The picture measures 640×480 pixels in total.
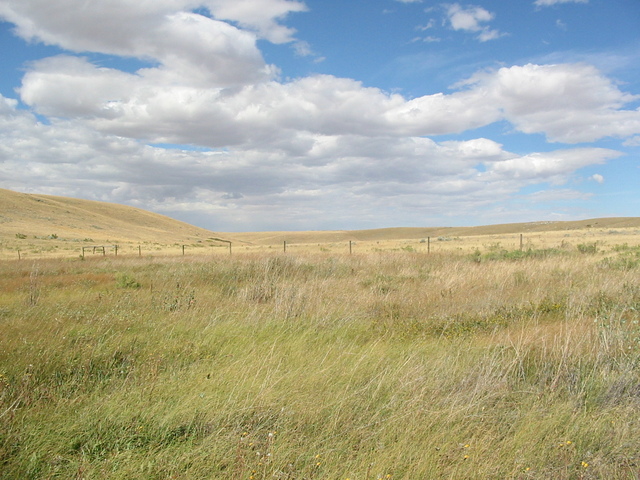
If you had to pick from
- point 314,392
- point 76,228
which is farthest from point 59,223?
point 314,392

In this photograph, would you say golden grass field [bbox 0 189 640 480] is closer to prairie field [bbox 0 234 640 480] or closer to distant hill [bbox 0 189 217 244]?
prairie field [bbox 0 234 640 480]

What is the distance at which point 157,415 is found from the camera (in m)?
3.97

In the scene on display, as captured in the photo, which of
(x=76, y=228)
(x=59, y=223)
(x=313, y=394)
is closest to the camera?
(x=313, y=394)

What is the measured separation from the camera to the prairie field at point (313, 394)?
3.31m

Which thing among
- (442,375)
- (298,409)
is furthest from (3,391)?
(442,375)

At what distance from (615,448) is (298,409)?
2.74 m

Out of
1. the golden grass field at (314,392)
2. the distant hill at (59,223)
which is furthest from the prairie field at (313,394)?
the distant hill at (59,223)

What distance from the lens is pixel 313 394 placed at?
4.31 metres

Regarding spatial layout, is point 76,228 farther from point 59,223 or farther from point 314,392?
point 314,392

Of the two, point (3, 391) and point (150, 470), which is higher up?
point (3, 391)

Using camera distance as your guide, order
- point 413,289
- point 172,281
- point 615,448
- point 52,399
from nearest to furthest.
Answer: point 615,448
point 52,399
point 413,289
point 172,281

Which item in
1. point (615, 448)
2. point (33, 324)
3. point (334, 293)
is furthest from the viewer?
point (334, 293)

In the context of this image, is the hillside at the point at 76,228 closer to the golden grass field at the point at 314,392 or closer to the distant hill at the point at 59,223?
the distant hill at the point at 59,223

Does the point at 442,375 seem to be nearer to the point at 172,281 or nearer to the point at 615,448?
the point at 615,448
